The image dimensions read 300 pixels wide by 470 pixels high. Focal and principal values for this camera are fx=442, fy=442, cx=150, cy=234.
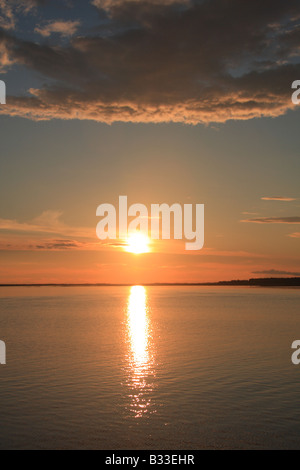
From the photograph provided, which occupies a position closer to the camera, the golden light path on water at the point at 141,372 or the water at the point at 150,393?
the water at the point at 150,393

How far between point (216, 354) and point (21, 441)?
20.8m

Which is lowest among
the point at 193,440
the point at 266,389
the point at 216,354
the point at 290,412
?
the point at 193,440

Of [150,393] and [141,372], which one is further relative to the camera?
[141,372]

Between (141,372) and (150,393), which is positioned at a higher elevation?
(141,372)

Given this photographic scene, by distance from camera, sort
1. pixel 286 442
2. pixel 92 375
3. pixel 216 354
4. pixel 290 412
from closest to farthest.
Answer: pixel 286 442, pixel 290 412, pixel 92 375, pixel 216 354

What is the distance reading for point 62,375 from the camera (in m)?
26.9

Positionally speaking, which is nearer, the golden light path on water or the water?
the water

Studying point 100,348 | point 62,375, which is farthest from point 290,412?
point 100,348
